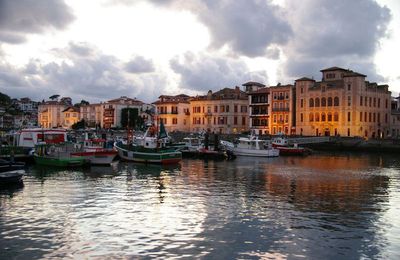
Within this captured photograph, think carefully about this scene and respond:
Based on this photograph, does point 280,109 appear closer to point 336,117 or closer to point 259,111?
point 259,111

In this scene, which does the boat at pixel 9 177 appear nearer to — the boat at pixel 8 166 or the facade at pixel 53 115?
the boat at pixel 8 166

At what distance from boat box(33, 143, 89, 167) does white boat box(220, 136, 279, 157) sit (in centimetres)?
2991

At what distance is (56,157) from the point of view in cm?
4784

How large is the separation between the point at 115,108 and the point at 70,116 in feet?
104

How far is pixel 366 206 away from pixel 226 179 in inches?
561

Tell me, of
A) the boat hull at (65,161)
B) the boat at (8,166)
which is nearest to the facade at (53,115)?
the boat hull at (65,161)

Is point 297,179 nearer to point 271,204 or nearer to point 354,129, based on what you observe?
point 271,204

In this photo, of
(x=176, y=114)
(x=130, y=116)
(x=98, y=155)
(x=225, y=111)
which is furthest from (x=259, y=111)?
(x=98, y=155)

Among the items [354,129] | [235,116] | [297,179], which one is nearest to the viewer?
[297,179]

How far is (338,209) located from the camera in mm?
25906

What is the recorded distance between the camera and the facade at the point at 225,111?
11850cm

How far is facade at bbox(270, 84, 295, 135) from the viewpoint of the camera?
10819 centimetres

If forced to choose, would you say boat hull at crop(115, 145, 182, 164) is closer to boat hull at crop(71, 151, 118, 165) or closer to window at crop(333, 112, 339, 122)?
boat hull at crop(71, 151, 118, 165)

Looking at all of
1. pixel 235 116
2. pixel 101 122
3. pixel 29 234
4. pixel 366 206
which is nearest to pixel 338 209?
pixel 366 206
